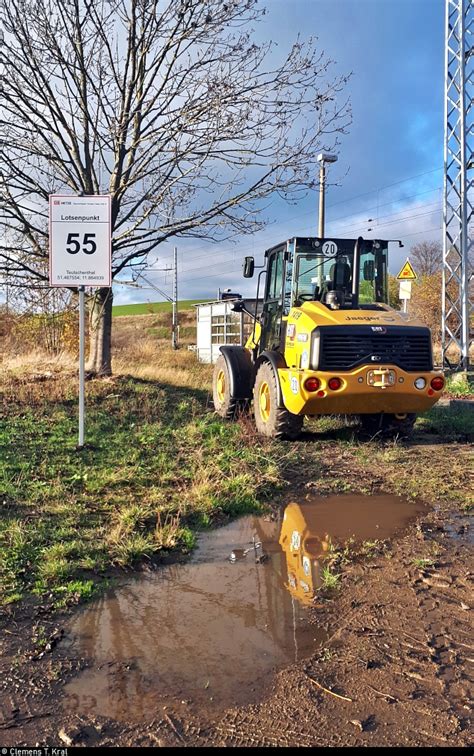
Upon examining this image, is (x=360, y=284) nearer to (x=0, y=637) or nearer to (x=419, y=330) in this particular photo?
(x=419, y=330)

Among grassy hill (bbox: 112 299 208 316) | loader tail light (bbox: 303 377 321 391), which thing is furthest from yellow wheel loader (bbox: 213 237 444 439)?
grassy hill (bbox: 112 299 208 316)

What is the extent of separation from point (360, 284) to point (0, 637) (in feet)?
22.4

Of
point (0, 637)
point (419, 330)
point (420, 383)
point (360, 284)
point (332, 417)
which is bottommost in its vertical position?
point (0, 637)

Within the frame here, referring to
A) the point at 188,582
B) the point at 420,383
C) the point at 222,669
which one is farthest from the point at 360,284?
the point at 222,669

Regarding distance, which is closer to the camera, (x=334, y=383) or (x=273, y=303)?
(x=334, y=383)

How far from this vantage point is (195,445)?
7922mm

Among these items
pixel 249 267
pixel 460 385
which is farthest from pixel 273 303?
pixel 460 385

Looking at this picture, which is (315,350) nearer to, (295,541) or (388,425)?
(388,425)

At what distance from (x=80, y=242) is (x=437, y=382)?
4887 millimetres

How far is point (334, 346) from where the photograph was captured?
7.58 meters

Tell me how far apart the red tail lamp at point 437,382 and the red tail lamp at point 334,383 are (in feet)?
4.28

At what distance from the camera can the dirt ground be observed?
8.07 feet

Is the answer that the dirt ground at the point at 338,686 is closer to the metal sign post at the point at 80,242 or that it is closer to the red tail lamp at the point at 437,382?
the red tail lamp at the point at 437,382

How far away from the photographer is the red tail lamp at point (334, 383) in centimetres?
747
